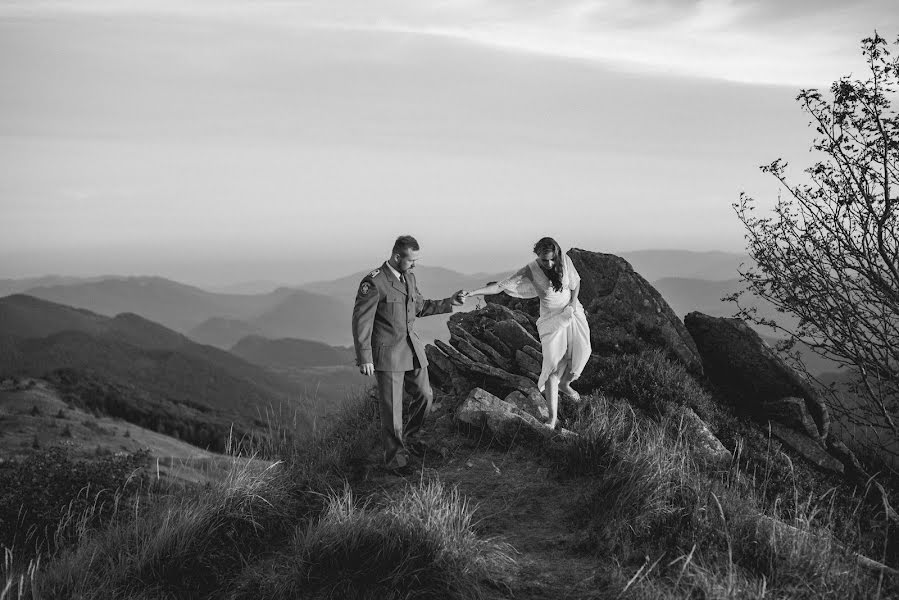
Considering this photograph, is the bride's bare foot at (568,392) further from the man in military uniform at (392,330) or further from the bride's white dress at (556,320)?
the man in military uniform at (392,330)

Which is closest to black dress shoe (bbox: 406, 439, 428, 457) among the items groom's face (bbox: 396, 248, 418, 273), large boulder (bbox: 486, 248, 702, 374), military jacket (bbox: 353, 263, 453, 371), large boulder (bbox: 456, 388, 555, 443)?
large boulder (bbox: 456, 388, 555, 443)

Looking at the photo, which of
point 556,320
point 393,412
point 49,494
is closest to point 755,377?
point 556,320

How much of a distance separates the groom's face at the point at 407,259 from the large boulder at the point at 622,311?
18.8ft

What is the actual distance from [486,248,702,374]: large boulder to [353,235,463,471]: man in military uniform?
5493mm

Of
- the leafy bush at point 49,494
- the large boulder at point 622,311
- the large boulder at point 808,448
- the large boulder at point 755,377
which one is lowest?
the leafy bush at point 49,494

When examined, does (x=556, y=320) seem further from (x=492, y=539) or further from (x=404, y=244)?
(x=492, y=539)

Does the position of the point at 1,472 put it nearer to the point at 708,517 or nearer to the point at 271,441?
the point at 271,441

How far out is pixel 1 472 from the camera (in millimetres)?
14672

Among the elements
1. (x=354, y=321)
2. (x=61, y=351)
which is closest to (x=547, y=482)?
(x=354, y=321)

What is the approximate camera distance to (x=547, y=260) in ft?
28.6

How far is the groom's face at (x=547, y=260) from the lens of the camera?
340 inches

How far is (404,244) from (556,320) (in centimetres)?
250

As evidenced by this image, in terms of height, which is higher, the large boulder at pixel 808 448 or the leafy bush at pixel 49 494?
the large boulder at pixel 808 448

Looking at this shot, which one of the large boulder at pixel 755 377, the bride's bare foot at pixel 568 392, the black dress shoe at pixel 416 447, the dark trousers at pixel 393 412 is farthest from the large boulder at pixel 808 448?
the dark trousers at pixel 393 412
